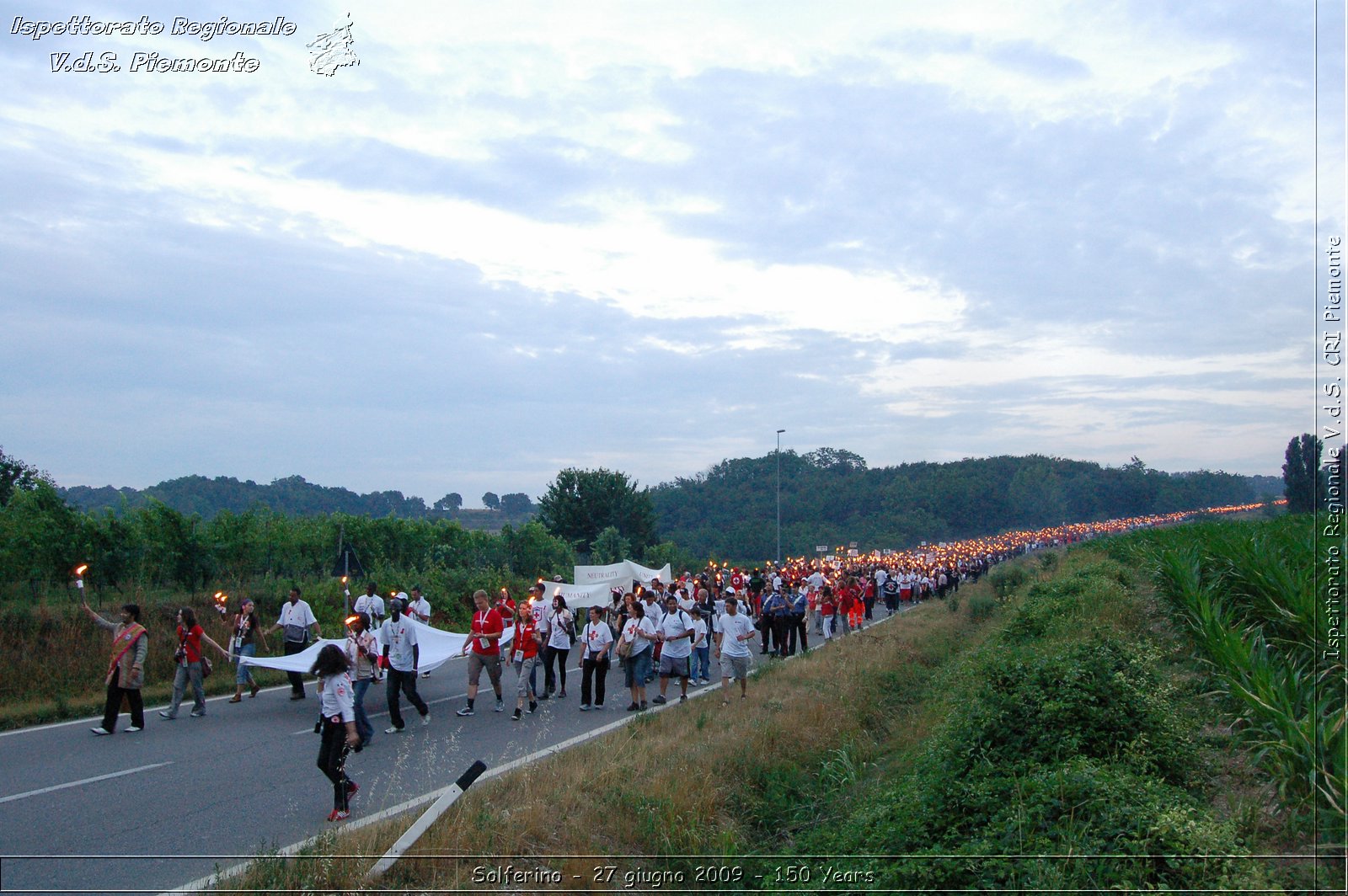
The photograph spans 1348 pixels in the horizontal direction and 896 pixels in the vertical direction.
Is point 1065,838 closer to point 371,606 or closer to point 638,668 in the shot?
point 638,668

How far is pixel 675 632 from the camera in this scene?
15.1m

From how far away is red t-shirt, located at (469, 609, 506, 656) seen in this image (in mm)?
14086

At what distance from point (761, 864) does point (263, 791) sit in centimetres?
538

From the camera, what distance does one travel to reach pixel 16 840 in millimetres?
7668

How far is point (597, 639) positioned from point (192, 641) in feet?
20.7

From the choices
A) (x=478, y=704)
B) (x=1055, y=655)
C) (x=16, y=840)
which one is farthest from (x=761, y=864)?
(x=478, y=704)

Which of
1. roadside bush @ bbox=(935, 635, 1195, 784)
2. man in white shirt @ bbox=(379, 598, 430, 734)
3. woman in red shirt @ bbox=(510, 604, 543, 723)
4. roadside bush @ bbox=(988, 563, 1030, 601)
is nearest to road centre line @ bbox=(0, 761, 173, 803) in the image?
man in white shirt @ bbox=(379, 598, 430, 734)

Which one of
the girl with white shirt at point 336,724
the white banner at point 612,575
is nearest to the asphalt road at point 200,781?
the girl with white shirt at point 336,724

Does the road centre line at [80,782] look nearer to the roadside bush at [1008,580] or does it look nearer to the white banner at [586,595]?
the white banner at [586,595]

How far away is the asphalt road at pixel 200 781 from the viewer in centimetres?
715

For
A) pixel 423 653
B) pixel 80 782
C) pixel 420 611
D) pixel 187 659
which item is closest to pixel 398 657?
pixel 423 653

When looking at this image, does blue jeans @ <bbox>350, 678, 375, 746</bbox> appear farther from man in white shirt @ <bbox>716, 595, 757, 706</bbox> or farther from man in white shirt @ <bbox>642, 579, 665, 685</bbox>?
man in white shirt @ <bbox>716, 595, 757, 706</bbox>

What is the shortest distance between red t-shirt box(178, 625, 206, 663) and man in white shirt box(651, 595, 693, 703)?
23.9 feet

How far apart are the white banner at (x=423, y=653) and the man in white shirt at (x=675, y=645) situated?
102 inches
